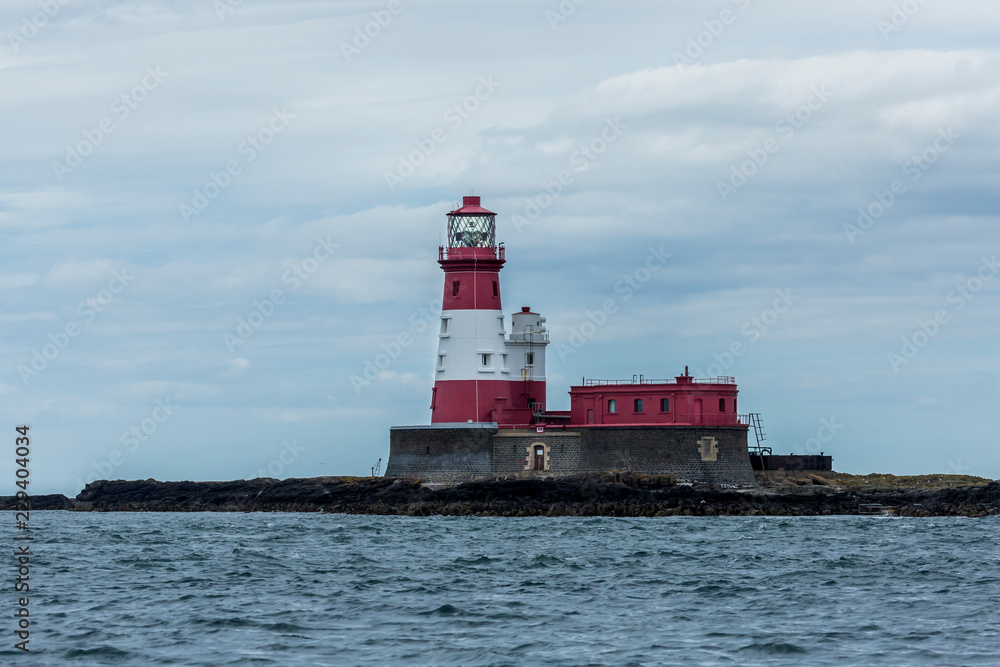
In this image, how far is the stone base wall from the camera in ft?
143

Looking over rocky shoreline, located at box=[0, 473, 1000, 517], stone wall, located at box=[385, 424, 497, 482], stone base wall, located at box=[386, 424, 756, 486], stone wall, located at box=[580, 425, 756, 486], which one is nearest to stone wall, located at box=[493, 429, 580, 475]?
stone base wall, located at box=[386, 424, 756, 486]

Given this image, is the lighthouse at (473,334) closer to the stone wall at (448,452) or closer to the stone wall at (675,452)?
the stone wall at (448,452)

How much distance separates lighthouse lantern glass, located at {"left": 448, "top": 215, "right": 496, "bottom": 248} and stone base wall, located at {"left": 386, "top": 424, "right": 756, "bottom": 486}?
20.9 ft

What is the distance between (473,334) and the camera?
151ft

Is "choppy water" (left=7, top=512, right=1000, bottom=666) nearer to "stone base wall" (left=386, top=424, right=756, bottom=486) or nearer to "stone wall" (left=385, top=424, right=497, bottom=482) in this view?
"stone base wall" (left=386, top=424, right=756, bottom=486)

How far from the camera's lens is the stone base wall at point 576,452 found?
143 ft

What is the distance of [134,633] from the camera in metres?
17.9

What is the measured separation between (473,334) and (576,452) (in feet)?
17.4

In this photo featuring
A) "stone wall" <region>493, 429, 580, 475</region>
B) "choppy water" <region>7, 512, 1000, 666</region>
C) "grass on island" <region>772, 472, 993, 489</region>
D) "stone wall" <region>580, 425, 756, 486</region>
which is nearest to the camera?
"choppy water" <region>7, 512, 1000, 666</region>

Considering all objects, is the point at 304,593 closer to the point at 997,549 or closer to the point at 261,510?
the point at 997,549

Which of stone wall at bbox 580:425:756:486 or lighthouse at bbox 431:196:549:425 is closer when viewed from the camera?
stone wall at bbox 580:425:756:486

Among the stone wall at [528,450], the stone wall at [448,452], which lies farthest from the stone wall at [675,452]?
the stone wall at [448,452]

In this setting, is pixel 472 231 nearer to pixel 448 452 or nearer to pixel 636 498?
pixel 448 452

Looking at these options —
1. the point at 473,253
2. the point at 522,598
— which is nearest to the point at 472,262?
the point at 473,253
